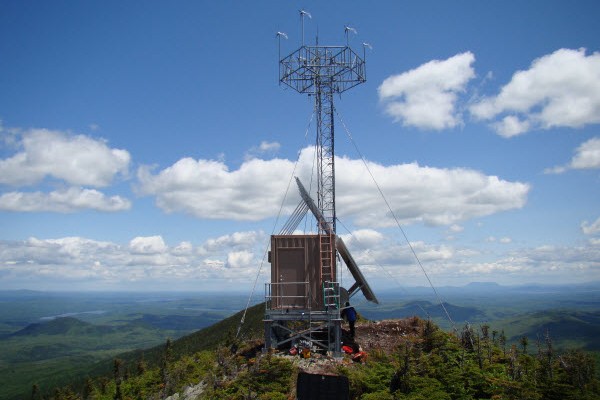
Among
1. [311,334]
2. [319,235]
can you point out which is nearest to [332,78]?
[319,235]

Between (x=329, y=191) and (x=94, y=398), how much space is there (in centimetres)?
1724

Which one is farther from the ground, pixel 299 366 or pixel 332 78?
pixel 332 78

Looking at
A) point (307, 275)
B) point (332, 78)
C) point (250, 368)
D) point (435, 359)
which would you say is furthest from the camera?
point (332, 78)

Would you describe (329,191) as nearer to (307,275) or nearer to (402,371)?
(307,275)

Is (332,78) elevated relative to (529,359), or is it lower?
elevated

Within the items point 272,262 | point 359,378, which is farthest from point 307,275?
point 359,378

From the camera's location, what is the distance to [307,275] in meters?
23.2

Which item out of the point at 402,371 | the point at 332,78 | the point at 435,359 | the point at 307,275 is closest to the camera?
the point at 402,371

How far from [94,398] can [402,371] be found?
16.3 metres

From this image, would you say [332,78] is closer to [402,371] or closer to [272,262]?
[272,262]

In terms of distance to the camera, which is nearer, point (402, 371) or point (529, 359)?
point (402, 371)

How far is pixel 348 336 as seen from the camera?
2420 centimetres

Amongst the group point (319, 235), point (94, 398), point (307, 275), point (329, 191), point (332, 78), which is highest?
point (332, 78)

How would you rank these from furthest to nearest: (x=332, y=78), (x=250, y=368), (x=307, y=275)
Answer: (x=332, y=78), (x=307, y=275), (x=250, y=368)
